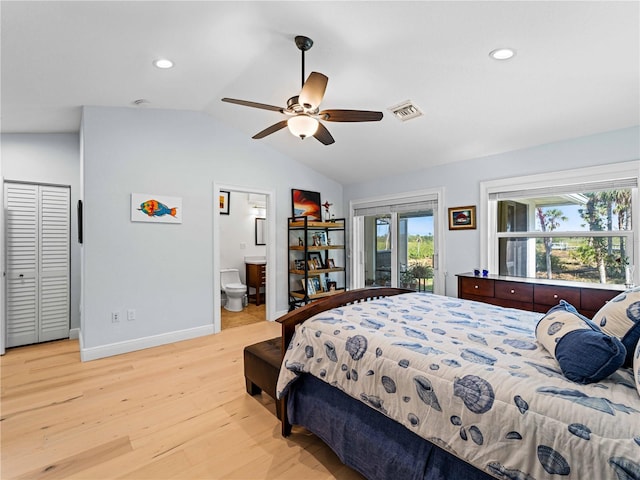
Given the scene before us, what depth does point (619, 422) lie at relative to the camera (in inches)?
36.7

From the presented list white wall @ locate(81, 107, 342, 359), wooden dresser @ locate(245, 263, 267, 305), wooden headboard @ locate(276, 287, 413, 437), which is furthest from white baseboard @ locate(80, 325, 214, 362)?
wooden headboard @ locate(276, 287, 413, 437)

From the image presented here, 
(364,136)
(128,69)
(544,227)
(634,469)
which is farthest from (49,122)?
(544,227)

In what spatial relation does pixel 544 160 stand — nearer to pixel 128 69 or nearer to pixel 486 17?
pixel 486 17

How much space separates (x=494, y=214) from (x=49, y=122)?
515cm

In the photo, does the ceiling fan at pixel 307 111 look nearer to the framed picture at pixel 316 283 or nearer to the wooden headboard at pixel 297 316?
the wooden headboard at pixel 297 316

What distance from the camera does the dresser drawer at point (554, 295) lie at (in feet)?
9.65

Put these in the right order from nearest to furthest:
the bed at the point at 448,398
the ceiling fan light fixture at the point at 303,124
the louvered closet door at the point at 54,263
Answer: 1. the bed at the point at 448,398
2. the ceiling fan light fixture at the point at 303,124
3. the louvered closet door at the point at 54,263

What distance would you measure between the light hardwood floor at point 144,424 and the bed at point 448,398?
237 millimetres

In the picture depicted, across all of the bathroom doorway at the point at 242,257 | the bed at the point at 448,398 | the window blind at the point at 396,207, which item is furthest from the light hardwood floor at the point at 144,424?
the window blind at the point at 396,207

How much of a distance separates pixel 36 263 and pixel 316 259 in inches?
140

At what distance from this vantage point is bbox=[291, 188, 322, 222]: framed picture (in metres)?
5.00

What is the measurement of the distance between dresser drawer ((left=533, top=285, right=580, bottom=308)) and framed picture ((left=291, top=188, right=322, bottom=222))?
312cm

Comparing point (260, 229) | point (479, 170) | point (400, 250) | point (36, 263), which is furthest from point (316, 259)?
point (36, 263)

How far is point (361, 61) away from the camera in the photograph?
104 inches
